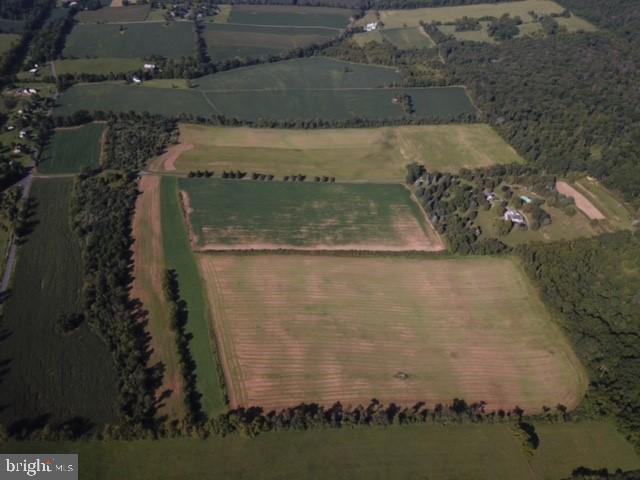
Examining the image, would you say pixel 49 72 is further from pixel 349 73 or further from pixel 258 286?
pixel 258 286

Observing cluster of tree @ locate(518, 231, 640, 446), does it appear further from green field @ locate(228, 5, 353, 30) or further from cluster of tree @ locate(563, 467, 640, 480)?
green field @ locate(228, 5, 353, 30)

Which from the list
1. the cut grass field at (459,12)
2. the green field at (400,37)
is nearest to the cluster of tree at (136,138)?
the green field at (400,37)

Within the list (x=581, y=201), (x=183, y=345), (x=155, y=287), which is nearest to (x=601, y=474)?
(x=183, y=345)

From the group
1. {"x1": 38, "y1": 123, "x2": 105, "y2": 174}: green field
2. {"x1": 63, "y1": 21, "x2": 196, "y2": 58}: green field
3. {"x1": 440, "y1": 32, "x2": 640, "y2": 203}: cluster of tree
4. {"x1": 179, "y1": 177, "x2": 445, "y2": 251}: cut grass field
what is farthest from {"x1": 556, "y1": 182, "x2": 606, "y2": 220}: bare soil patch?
{"x1": 63, "y1": 21, "x2": 196, "y2": 58}: green field

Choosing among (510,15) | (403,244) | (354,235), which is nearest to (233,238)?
(354,235)

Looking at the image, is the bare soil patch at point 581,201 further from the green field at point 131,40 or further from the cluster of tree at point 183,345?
the green field at point 131,40

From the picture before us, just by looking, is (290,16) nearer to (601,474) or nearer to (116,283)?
(116,283)
